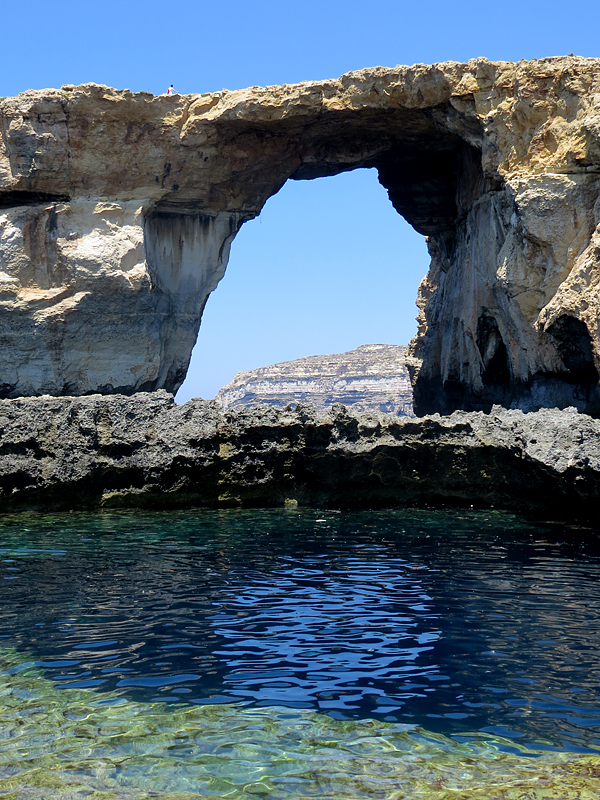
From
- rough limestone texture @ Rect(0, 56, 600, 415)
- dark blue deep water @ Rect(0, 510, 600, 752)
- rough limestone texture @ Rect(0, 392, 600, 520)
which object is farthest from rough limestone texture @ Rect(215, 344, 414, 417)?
dark blue deep water @ Rect(0, 510, 600, 752)

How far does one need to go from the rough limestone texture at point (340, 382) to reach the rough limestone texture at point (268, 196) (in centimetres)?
6374

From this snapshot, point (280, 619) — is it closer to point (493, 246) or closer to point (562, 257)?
point (562, 257)

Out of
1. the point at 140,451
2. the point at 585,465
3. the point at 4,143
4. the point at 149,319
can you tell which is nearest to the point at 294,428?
the point at 140,451

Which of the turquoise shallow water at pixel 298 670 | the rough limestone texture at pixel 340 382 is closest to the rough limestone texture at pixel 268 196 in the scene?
the turquoise shallow water at pixel 298 670

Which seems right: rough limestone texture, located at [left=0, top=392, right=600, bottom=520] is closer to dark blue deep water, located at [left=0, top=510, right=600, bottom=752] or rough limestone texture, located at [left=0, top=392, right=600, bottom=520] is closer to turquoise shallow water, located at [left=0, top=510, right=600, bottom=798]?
dark blue deep water, located at [left=0, top=510, right=600, bottom=752]

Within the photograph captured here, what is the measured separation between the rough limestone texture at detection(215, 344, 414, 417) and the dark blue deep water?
251 feet

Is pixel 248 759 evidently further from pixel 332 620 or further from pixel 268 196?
pixel 268 196

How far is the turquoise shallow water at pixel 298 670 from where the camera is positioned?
16.0 feet

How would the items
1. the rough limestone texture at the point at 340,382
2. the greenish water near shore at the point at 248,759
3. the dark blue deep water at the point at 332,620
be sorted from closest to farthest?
the greenish water near shore at the point at 248,759 < the dark blue deep water at the point at 332,620 < the rough limestone texture at the point at 340,382

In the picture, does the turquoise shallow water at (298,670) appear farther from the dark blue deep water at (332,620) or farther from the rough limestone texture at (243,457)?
the rough limestone texture at (243,457)

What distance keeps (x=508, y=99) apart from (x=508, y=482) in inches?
377

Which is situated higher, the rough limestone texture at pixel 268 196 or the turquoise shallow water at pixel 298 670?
the rough limestone texture at pixel 268 196

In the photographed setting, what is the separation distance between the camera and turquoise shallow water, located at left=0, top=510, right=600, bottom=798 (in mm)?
4887

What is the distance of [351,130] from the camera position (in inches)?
914
